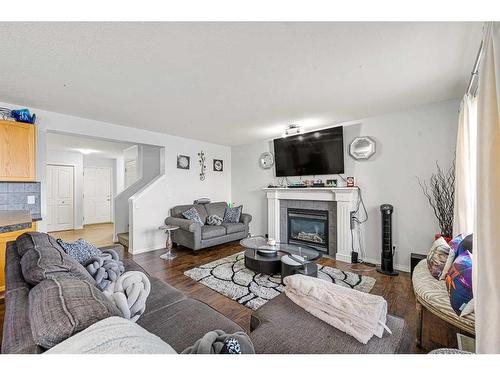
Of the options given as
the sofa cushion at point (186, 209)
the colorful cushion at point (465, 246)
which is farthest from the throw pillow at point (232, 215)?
the colorful cushion at point (465, 246)

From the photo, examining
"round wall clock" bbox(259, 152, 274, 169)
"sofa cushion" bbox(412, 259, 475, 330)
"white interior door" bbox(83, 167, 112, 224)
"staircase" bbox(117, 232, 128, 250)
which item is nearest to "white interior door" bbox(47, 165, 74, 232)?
"white interior door" bbox(83, 167, 112, 224)

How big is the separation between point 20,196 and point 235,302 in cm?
316

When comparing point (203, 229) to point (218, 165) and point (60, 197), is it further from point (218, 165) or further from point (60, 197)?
point (60, 197)

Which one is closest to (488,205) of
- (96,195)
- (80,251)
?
(80,251)

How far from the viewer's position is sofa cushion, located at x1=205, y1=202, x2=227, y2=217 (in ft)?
15.1

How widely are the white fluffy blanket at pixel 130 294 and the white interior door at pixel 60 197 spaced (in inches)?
263

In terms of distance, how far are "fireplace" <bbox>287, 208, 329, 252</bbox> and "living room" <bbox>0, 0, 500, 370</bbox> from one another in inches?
1.1

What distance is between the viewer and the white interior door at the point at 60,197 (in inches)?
234

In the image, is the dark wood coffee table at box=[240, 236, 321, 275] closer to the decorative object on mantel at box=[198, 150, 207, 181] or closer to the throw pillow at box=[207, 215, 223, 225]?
the throw pillow at box=[207, 215, 223, 225]

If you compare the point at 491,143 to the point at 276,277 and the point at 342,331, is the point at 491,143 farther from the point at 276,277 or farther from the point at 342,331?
the point at 276,277

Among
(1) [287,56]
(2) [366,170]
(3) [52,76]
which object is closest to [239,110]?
(1) [287,56]

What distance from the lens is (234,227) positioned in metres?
4.25

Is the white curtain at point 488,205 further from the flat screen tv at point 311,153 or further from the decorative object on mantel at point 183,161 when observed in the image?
the decorative object on mantel at point 183,161
